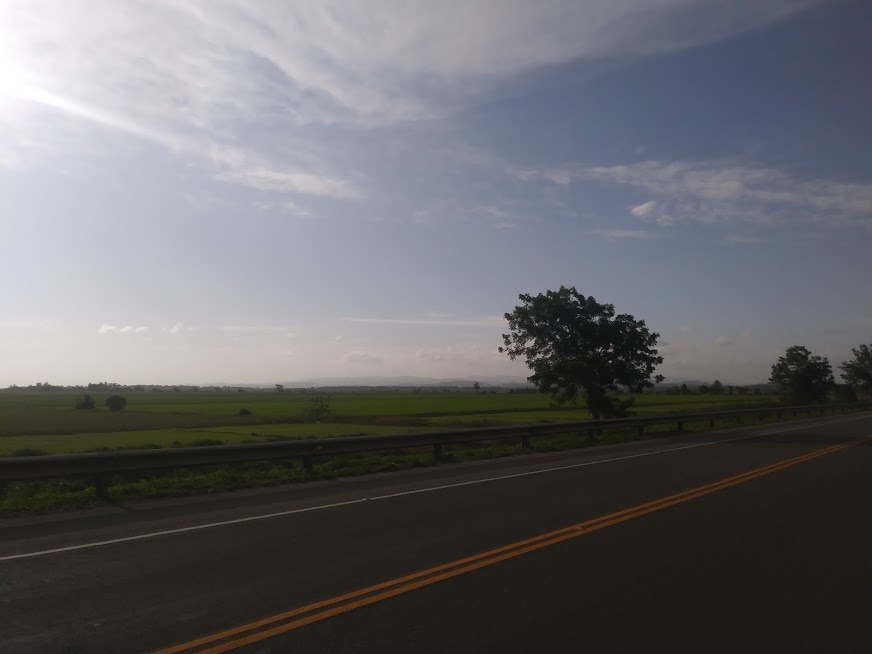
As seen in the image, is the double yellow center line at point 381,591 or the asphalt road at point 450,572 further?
the asphalt road at point 450,572

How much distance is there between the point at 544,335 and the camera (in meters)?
36.6

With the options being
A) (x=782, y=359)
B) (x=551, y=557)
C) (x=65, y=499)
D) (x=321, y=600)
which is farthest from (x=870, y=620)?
(x=782, y=359)

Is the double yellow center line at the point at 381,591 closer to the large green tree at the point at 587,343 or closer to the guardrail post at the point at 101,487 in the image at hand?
the guardrail post at the point at 101,487

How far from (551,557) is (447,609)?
7.04 ft

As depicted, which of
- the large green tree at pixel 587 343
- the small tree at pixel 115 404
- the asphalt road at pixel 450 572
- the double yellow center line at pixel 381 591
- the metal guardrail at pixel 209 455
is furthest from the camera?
the small tree at pixel 115 404

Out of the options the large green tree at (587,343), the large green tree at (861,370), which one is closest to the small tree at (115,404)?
the large green tree at (587,343)

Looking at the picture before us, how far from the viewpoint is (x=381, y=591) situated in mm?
6238

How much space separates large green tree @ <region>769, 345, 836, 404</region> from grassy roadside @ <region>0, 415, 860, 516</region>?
6869 centimetres

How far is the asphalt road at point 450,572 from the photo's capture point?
17.2ft

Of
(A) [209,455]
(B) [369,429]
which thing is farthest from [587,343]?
(A) [209,455]

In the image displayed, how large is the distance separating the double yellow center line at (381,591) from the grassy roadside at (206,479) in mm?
6735

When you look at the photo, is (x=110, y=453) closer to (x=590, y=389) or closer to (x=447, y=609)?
(x=447, y=609)

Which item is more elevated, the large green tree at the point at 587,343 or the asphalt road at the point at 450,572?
the large green tree at the point at 587,343

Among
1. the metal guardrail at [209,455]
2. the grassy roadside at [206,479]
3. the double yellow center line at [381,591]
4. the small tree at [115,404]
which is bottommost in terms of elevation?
the double yellow center line at [381,591]
